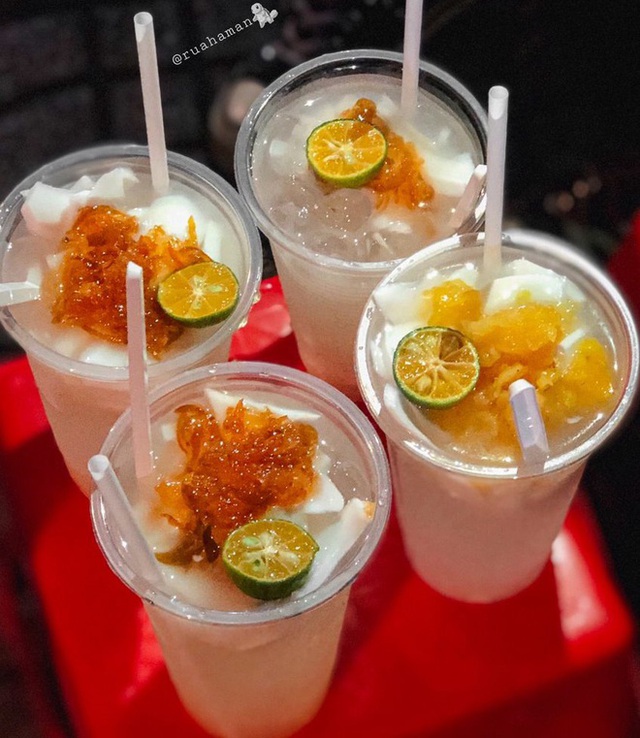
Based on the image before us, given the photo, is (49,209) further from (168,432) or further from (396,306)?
(396,306)

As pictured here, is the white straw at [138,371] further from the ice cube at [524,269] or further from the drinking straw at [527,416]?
the ice cube at [524,269]

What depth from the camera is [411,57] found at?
1461 millimetres

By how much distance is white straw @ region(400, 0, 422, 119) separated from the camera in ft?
4.50

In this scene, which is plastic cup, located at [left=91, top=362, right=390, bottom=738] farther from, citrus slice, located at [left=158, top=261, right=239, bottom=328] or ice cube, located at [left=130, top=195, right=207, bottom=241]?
ice cube, located at [left=130, top=195, right=207, bottom=241]

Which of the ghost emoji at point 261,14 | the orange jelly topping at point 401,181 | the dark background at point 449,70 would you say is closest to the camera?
the orange jelly topping at point 401,181

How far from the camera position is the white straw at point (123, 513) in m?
1.04

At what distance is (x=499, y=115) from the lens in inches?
47.2

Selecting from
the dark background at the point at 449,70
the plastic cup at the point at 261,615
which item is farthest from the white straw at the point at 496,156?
the dark background at the point at 449,70

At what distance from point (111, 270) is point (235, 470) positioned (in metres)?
0.35

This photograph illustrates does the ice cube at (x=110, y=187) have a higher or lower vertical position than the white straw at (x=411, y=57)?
lower

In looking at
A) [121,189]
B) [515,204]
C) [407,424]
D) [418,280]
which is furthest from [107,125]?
[407,424]

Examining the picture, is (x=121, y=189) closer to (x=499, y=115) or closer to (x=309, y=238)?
(x=309, y=238)

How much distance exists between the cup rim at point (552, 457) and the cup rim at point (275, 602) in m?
0.03

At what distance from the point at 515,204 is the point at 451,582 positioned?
1478 mm
